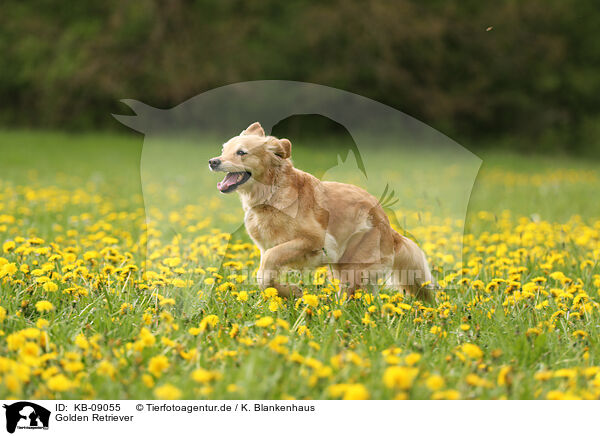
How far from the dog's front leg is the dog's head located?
39cm

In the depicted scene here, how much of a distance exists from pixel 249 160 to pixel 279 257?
1.91 ft

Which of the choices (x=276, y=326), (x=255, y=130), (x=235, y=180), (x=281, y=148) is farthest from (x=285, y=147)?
(x=276, y=326)

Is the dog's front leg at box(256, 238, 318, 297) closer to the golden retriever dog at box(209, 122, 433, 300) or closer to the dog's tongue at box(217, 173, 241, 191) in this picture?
the golden retriever dog at box(209, 122, 433, 300)

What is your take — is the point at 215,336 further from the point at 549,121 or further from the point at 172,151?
the point at 549,121

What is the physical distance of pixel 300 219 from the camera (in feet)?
11.5

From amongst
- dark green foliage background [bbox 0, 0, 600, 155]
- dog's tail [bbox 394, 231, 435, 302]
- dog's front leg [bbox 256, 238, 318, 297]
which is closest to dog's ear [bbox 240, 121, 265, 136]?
dog's front leg [bbox 256, 238, 318, 297]

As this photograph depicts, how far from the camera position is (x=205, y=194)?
299 inches

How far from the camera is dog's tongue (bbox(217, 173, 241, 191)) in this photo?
333 centimetres

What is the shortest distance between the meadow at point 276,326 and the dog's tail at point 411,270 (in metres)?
0.11
